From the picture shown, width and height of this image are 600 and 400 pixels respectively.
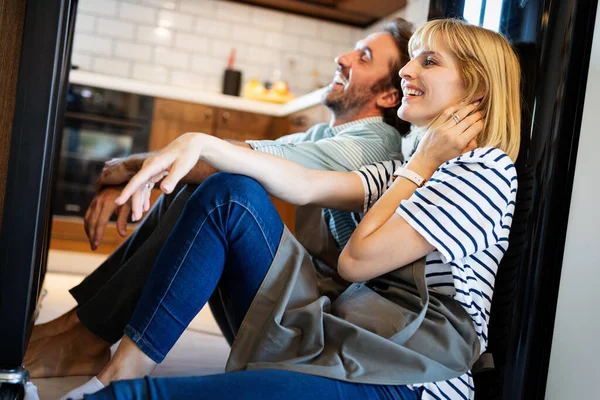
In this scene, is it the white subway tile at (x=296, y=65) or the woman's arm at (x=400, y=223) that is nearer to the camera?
the woman's arm at (x=400, y=223)

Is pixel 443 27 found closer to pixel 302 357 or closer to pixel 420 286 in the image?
pixel 420 286

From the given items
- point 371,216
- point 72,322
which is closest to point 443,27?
point 371,216

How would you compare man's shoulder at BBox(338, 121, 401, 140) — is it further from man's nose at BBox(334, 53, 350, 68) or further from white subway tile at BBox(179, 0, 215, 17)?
white subway tile at BBox(179, 0, 215, 17)

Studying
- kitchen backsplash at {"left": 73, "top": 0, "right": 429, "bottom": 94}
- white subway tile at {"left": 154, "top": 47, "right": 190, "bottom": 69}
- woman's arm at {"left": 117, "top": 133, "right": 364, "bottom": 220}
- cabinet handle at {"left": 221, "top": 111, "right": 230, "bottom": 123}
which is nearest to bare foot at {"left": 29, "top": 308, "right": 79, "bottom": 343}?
woman's arm at {"left": 117, "top": 133, "right": 364, "bottom": 220}

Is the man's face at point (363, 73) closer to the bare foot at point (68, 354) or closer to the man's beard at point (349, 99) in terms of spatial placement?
the man's beard at point (349, 99)

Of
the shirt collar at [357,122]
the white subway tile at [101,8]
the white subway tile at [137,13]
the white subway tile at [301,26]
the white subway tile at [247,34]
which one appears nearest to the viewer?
the shirt collar at [357,122]

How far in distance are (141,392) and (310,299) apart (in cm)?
33

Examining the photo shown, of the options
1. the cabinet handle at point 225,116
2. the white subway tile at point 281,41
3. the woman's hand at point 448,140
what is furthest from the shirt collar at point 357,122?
the white subway tile at point 281,41

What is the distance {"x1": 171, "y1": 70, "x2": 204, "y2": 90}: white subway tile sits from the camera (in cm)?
410

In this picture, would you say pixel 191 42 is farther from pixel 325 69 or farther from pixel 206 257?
pixel 206 257

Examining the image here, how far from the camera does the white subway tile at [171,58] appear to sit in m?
4.07

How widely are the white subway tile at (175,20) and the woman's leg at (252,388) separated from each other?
341 centimetres

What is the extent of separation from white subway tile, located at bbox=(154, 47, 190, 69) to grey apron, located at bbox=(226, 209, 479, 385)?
3.14 m

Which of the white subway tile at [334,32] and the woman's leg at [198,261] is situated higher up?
the white subway tile at [334,32]
